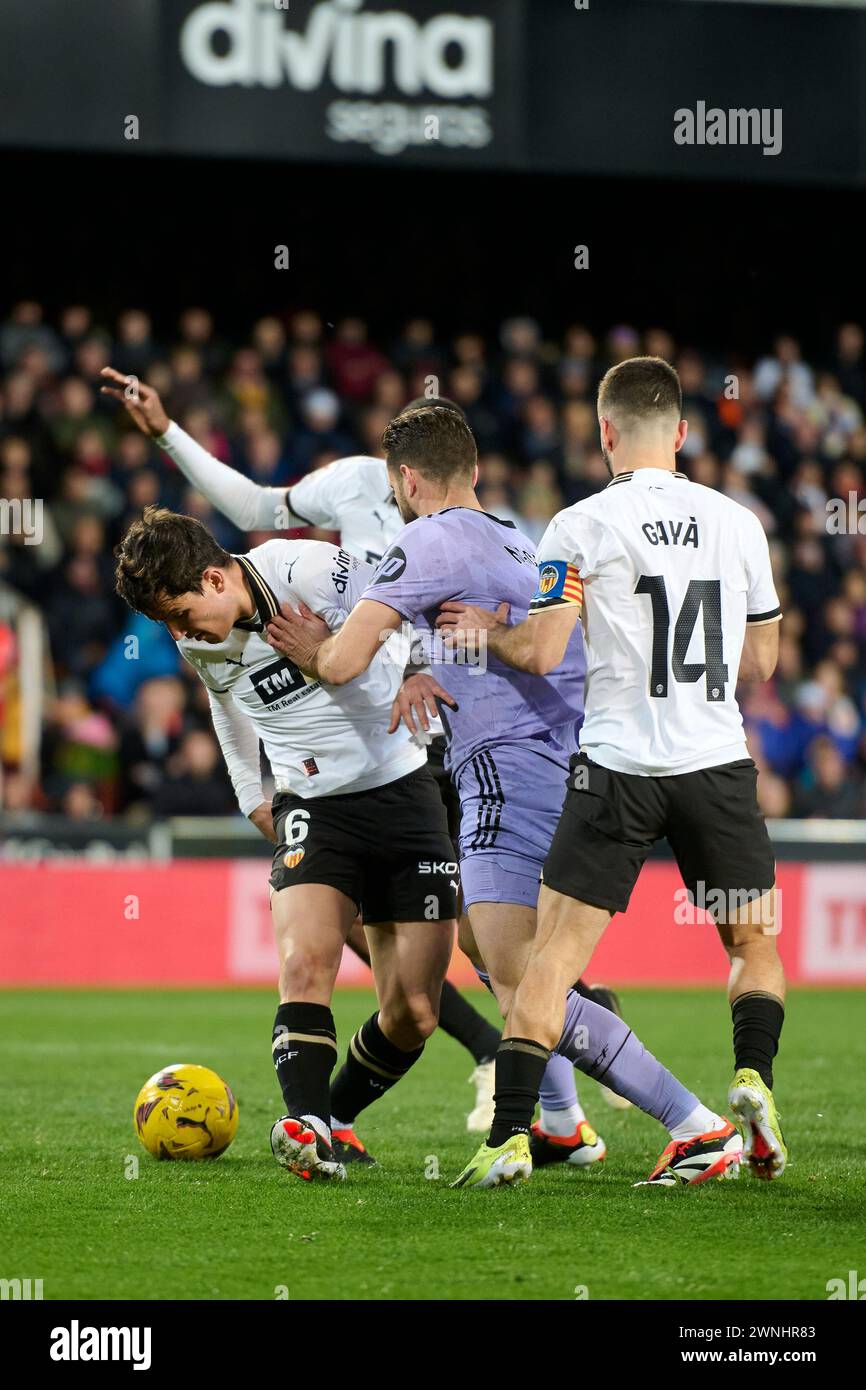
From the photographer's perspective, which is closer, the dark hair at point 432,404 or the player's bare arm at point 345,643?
the player's bare arm at point 345,643

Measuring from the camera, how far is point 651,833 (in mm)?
4684

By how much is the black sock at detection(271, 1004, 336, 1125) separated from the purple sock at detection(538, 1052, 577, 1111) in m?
0.71

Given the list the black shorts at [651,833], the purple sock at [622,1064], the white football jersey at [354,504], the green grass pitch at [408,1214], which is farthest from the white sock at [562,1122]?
the white football jersey at [354,504]

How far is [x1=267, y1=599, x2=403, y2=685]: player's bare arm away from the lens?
482 centimetres

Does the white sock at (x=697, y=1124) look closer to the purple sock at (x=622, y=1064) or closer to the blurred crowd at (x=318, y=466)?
the purple sock at (x=622, y=1064)

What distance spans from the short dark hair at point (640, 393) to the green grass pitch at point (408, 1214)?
6.67 ft

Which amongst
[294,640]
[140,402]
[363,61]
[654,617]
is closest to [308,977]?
[294,640]

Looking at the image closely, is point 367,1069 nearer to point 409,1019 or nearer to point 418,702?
point 409,1019

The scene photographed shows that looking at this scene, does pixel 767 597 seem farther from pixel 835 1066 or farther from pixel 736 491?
pixel 736 491

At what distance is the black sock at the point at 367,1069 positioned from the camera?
17.7ft

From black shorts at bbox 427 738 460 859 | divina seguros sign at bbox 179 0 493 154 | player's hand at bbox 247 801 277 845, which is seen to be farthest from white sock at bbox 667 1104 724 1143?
divina seguros sign at bbox 179 0 493 154

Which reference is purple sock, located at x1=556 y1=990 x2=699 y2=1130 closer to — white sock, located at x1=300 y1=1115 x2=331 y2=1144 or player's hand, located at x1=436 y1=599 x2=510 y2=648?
white sock, located at x1=300 y1=1115 x2=331 y2=1144

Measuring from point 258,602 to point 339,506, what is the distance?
5.48ft
